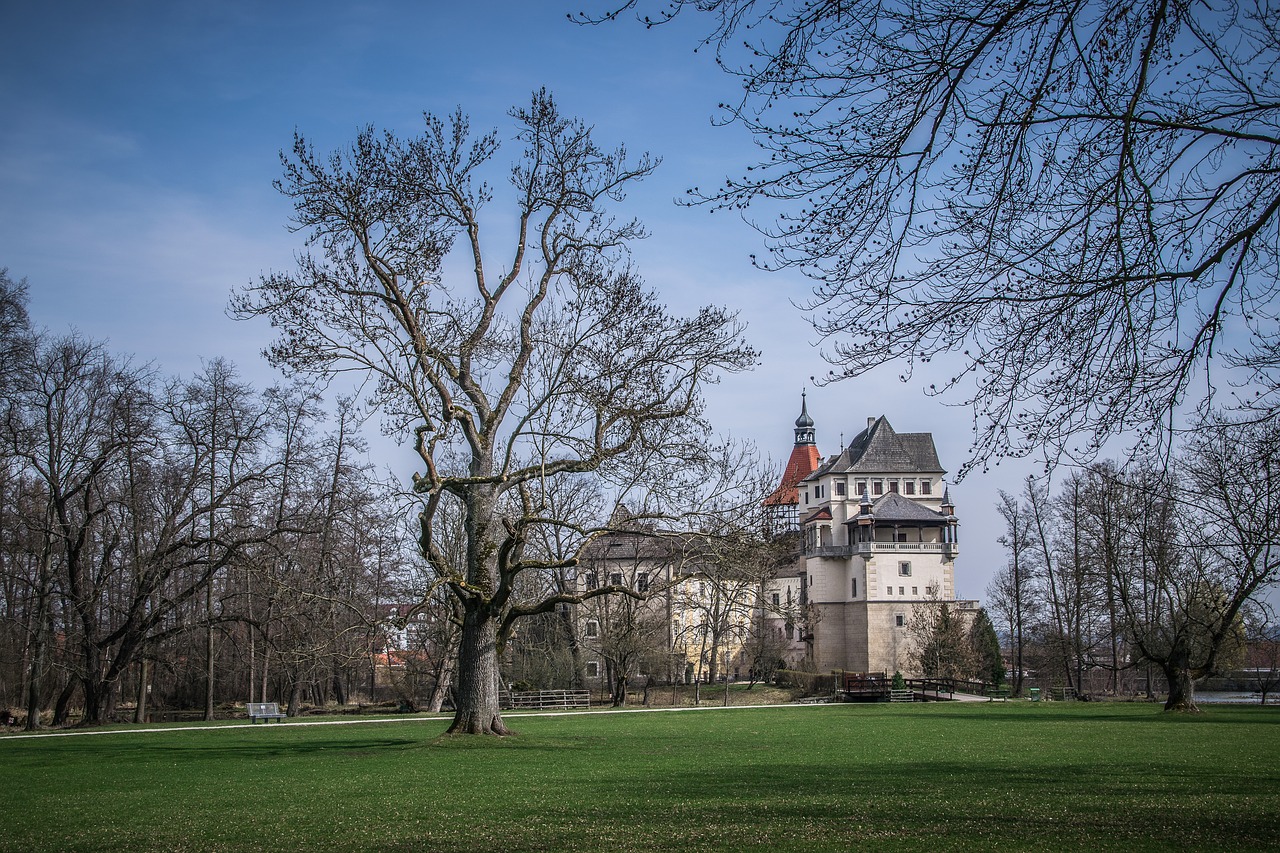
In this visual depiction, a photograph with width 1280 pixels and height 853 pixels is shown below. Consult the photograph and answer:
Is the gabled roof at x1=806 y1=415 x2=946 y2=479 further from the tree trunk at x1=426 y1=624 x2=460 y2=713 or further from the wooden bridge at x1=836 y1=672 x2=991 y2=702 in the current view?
the tree trunk at x1=426 y1=624 x2=460 y2=713

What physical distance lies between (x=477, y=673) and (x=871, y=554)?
204 feet

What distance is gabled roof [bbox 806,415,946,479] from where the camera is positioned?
8650 cm

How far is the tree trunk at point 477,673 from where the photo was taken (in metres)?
20.9

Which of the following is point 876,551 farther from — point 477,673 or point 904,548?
point 477,673

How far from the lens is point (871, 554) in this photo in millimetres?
79188

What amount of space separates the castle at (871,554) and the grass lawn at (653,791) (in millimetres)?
52563

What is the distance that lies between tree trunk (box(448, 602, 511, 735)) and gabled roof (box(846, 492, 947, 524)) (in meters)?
62.5

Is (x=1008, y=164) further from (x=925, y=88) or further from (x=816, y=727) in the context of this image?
(x=816, y=727)

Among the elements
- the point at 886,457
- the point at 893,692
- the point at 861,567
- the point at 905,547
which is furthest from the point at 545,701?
the point at 886,457

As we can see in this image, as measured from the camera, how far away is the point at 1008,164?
7102 millimetres

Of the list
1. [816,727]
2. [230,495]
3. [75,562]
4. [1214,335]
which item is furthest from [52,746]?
[1214,335]

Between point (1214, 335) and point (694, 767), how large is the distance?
1097 cm

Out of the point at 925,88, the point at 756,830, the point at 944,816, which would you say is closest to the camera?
the point at 925,88

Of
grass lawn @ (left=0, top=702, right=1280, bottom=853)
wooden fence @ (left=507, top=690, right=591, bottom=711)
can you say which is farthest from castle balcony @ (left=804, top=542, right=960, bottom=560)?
grass lawn @ (left=0, top=702, right=1280, bottom=853)
